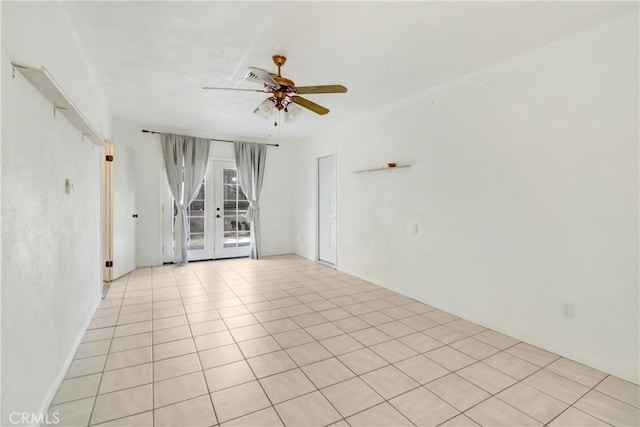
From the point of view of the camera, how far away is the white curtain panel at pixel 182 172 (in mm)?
5617

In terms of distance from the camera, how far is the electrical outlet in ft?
8.10

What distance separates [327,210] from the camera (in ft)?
19.8

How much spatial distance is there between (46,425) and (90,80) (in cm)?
309

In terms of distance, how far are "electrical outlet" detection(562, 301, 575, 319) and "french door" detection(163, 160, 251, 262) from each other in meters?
5.54

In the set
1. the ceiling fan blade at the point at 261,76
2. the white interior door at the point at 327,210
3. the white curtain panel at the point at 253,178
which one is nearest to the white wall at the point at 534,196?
the white interior door at the point at 327,210

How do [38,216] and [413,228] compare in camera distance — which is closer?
[38,216]

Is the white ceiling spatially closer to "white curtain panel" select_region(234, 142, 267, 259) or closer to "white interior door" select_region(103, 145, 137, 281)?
→ "white interior door" select_region(103, 145, 137, 281)

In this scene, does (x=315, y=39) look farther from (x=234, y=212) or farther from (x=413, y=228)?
(x=234, y=212)

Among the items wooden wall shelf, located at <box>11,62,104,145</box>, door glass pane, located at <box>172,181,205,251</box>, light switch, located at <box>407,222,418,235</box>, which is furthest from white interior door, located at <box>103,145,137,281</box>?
light switch, located at <box>407,222,418,235</box>

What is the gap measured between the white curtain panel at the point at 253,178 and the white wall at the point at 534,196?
3.25m

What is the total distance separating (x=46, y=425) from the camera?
5.57 ft

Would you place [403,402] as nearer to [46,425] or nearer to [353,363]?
[353,363]
